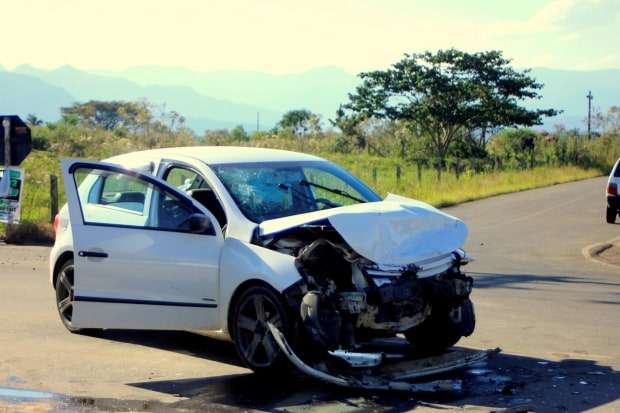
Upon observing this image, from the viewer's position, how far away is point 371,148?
59250mm

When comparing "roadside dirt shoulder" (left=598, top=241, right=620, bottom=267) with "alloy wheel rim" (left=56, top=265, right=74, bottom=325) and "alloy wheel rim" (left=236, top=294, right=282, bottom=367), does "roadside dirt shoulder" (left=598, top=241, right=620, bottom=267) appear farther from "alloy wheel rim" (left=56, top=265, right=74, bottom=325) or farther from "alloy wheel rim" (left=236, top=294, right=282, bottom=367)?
"alloy wheel rim" (left=236, top=294, right=282, bottom=367)

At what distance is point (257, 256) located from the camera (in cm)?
792

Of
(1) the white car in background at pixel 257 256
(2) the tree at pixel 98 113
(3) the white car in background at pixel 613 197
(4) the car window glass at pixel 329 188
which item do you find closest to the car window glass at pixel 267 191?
(1) the white car in background at pixel 257 256

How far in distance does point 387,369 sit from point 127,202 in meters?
2.72

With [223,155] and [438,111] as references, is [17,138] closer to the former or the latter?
[223,155]

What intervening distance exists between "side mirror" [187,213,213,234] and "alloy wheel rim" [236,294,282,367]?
66 centimetres

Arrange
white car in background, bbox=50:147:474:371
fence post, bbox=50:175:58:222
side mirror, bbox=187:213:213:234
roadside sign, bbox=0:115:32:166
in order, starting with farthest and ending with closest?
1. fence post, bbox=50:175:58:222
2. roadside sign, bbox=0:115:32:166
3. side mirror, bbox=187:213:213:234
4. white car in background, bbox=50:147:474:371

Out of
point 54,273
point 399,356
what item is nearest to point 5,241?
point 54,273

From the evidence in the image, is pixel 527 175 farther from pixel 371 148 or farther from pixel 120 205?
pixel 120 205

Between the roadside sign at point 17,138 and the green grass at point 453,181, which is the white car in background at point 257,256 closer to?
the roadside sign at point 17,138

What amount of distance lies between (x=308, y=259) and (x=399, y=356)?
146 centimetres

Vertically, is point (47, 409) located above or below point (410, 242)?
below

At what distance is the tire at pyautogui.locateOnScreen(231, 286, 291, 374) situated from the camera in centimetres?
771

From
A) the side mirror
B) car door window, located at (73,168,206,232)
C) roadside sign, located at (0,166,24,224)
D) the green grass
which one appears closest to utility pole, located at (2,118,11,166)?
roadside sign, located at (0,166,24,224)
